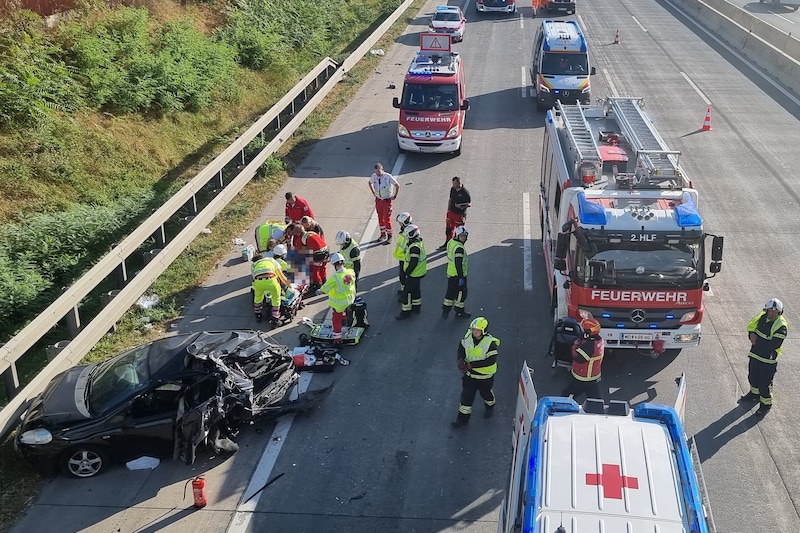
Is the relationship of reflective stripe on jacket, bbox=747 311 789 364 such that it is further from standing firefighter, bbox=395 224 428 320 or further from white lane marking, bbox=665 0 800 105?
white lane marking, bbox=665 0 800 105

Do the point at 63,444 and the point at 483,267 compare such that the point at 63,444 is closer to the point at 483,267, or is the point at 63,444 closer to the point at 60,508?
the point at 60,508

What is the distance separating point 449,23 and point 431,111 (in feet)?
49.3

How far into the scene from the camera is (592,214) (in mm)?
10641

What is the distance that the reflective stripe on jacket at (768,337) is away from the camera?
10.1 meters

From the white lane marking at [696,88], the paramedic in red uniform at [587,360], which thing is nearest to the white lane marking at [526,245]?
the paramedic in red uniform at [587,360]

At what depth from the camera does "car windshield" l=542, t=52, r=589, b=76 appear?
23469 mm

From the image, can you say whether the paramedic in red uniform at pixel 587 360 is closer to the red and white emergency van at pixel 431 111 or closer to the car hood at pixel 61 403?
the car hood at pixel 61 403

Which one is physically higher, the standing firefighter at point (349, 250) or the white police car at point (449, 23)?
the white police car at point (449, 23)

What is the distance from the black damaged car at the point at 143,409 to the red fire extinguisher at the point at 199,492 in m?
0.54

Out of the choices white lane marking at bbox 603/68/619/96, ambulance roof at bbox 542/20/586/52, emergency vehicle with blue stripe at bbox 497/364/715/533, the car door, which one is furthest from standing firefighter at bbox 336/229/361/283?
white lane marking at bbox 603/68/619/96

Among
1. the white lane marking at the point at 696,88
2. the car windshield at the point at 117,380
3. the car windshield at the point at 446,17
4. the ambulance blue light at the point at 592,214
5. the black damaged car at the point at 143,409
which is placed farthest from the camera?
the car windshield at the point at 446,17

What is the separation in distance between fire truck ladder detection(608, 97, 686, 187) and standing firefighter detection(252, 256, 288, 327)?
5750 mm

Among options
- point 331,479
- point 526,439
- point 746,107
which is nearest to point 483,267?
point 331,479

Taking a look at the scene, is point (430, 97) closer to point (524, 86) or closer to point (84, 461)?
point (524, 86)
